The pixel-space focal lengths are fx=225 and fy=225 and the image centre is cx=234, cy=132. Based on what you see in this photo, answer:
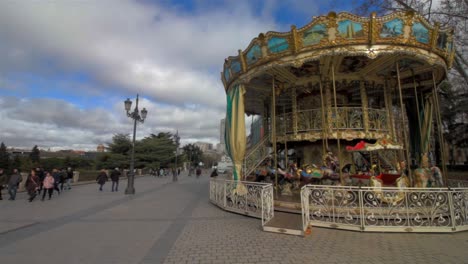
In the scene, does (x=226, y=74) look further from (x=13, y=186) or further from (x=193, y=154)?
(x=193, y=154)

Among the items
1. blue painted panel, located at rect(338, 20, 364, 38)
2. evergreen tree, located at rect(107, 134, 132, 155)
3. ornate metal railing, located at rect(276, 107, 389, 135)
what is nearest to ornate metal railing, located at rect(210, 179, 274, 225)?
ornate metal railing, located at rect(276, 107, 389, 135)

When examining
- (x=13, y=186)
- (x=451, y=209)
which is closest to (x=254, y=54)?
(x=451, y=209)

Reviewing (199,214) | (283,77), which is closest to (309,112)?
(283,77)

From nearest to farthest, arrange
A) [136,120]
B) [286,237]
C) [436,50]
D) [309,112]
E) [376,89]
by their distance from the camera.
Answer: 1. [286,237]
2. [436,50]
3. [309,112]
4. [376,89]
5. [136,120]

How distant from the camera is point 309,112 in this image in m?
9.59

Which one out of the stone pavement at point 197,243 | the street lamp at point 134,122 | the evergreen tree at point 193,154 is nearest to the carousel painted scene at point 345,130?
the stone pavement at point 197,243

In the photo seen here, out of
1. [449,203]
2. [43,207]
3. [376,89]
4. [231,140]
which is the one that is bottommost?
[43,207]

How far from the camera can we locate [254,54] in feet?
25.7

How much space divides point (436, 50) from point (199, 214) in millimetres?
9065

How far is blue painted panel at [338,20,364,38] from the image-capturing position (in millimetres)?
6391

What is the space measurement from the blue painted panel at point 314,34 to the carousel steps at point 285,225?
202 inches

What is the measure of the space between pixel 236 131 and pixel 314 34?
406cm

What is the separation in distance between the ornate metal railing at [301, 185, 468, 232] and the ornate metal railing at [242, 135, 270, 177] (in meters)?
4.61

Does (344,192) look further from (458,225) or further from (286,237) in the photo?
(458,225)
